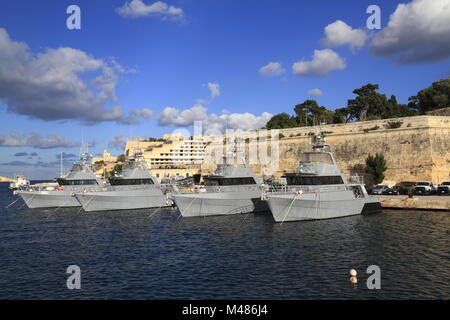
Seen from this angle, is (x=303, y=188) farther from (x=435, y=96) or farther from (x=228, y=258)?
(x=435, y=96)

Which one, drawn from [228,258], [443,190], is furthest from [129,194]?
[443,190]

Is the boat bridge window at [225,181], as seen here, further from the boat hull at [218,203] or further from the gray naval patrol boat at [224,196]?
the boat hull at [218,203]

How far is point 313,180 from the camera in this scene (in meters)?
32.1

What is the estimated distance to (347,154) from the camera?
60469mm

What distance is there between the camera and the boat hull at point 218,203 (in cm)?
3388

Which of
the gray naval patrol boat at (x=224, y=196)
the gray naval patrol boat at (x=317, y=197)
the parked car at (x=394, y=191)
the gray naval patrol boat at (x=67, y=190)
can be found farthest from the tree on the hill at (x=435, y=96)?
the gray naval patrol boat at (x=67, y=190)

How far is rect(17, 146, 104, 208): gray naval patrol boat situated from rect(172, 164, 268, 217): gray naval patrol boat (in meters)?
15.0

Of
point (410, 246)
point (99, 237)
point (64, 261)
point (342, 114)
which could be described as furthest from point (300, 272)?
point (342, 114)

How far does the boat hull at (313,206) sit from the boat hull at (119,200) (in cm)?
1798

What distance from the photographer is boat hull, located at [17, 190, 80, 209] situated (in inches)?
1738
